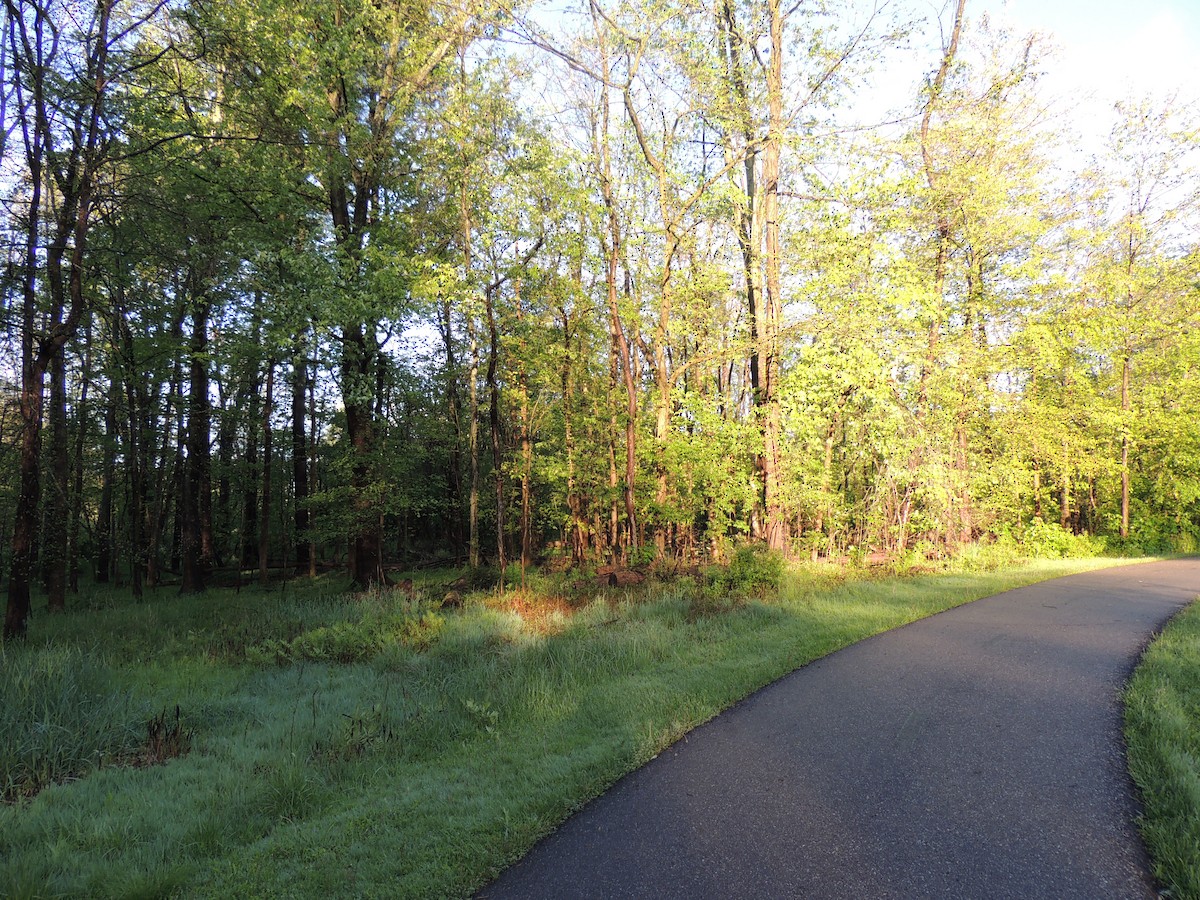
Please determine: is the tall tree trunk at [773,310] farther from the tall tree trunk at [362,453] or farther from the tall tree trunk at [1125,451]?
the tall tree trunk at [1125,451]

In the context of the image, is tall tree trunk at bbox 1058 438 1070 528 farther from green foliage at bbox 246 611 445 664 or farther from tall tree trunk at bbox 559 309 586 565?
green foliage at bbox 246 611 445 664

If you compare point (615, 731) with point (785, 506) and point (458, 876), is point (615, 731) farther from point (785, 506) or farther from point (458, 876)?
point (785, 506)

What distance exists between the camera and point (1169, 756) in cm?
348

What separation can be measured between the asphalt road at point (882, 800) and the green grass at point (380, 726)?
39cm

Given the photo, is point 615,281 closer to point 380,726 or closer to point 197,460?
point 380,726

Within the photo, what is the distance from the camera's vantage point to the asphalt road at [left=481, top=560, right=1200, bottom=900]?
2605 mm

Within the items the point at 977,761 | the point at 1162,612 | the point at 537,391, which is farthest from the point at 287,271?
the point at 1162,612

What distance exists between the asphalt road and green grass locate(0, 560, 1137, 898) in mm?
391

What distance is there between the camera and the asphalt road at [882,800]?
8.55 ft

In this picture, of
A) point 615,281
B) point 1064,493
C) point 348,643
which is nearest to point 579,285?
point 615,281

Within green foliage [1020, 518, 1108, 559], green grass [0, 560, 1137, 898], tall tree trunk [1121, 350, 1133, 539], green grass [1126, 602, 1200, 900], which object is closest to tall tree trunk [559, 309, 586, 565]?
green grass [0, 560, 1137, 898]

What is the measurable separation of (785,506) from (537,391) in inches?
286

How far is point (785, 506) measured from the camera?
13547 mm

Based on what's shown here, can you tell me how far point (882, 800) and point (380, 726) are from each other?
379cm
